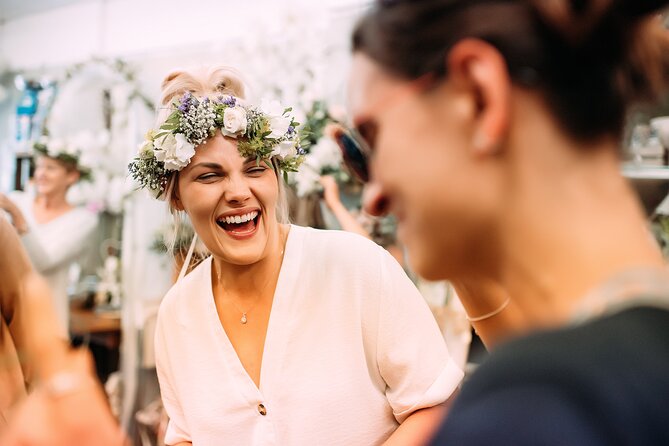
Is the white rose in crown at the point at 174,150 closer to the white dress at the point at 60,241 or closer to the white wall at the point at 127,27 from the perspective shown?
the white wall at the point at 127,27

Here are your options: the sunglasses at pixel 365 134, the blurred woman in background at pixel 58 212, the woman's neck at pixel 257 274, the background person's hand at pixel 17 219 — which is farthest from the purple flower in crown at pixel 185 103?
the blurred woman in background at pixel 58 212

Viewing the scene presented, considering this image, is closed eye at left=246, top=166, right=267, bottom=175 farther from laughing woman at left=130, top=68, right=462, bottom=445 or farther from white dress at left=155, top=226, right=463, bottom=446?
white dress at left=155, top=226, right=463, bottom=446

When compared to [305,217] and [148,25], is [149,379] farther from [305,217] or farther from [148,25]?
[148,25]

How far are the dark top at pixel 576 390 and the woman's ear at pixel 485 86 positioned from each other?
7.2 inches

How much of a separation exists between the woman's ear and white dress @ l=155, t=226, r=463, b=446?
789mm

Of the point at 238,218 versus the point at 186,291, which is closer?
the point at 238,218

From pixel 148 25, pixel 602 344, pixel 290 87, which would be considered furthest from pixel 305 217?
pixel 148 25

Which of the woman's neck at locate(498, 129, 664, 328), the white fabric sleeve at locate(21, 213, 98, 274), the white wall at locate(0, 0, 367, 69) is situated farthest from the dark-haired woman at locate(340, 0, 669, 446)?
the white fabric sleeve at locate(21, 213, 98, 274)

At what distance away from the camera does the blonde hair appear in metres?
1.48

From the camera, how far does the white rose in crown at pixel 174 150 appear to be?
53.8 inches

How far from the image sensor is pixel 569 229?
514 millimetres

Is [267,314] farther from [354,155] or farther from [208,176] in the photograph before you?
[354,155]

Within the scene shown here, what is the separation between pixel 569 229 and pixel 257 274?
1021 millimetres

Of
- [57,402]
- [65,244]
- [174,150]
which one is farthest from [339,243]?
[65,244]
